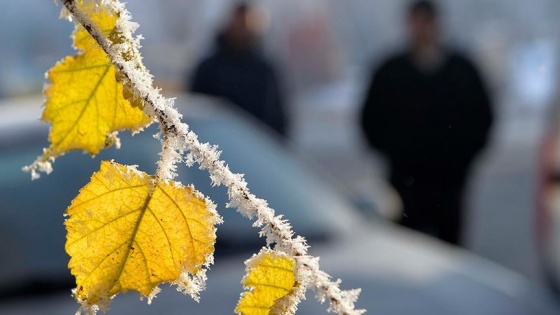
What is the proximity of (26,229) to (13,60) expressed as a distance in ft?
29.4

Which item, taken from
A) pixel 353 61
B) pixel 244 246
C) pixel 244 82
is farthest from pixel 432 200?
pixel 353 61

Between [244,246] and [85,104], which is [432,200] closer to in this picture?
[244,246]

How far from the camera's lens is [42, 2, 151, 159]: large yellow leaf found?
24.0 inches

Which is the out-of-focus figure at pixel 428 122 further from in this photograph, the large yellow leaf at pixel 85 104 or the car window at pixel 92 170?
the large yellow leaf at pixel 85 104

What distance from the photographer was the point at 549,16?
46.4 feet

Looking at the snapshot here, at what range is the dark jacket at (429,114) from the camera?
4625 mm

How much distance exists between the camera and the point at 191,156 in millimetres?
535

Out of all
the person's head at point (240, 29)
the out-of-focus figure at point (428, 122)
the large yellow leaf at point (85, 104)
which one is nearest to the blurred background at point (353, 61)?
the out-of-focus figure at point (428, 122)

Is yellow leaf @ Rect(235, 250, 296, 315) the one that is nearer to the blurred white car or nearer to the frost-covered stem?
the frost-covered stem

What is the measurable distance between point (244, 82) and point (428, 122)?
4.51 feet

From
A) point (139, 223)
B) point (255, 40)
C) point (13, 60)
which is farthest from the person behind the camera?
point (13, 60)

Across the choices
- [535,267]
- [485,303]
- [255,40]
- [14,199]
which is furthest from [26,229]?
[535,267]

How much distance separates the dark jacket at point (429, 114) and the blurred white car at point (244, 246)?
2.92ft

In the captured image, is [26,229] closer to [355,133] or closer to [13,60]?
[13,60]
